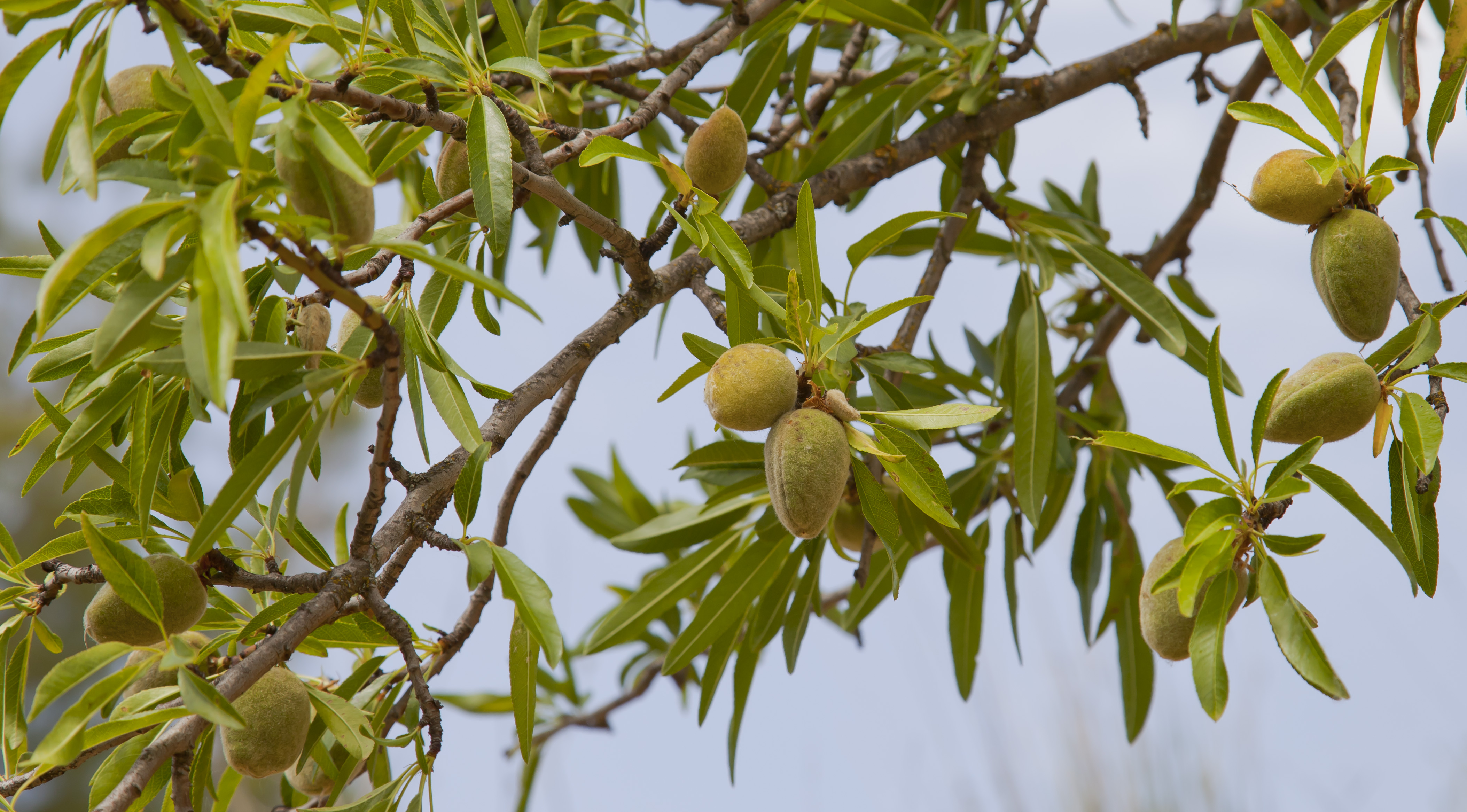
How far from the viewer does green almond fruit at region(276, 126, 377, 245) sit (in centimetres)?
50

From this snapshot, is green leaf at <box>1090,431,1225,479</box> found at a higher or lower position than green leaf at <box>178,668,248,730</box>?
higher

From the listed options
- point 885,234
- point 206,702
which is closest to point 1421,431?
point 885,234

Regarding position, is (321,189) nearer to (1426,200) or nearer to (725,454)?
(725,454)

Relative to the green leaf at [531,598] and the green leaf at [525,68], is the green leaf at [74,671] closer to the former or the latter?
the green leaf at [531,598]

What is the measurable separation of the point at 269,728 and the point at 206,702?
19 cm

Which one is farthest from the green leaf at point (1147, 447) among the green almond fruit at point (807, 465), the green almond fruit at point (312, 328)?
the green almond fruit at point (312, 328)

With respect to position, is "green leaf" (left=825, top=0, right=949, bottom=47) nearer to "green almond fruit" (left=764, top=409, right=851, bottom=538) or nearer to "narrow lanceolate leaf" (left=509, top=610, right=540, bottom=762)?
"green almond fruit" (left=764, top=409, right=851, bottom=538)

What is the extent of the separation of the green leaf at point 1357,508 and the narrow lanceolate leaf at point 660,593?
62 centimetres

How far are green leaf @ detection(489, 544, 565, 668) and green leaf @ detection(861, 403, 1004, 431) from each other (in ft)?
0.81

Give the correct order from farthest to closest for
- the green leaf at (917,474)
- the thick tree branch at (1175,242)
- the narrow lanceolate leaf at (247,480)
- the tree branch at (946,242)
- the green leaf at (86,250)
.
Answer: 1. the thick tree branch at (1175,242)
2. the tree branch at (946,242)
3. the green leaf at (917,474)
4. the narrow lanceolate leaf at (247,480)
5. the green leaf at (86,250)

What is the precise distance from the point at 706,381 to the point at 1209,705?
377 mm

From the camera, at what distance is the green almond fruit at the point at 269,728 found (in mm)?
645

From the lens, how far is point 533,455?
894 millimetres

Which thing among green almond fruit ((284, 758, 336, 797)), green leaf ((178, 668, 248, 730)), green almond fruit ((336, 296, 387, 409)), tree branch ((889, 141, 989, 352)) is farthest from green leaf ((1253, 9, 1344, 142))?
green almond fruit ((284, 758, 336, 797))
